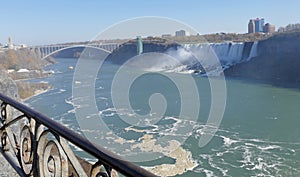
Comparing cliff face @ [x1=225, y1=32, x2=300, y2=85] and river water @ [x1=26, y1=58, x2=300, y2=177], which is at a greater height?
cliff face @ [x1=225, y1=32, x2=300, y2=85]

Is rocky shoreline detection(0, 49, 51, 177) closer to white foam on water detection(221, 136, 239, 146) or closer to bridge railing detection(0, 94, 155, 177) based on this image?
white foam on water detection(221, 136, 239, 146)

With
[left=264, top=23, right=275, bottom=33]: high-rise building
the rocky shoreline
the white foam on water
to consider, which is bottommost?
the white foam on water

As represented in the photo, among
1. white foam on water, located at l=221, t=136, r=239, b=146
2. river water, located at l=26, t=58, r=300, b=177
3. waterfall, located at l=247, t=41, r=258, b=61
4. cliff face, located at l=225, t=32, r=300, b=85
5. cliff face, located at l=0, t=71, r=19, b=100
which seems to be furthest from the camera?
waterfall, located at l=247, t=41, r=258, b=61

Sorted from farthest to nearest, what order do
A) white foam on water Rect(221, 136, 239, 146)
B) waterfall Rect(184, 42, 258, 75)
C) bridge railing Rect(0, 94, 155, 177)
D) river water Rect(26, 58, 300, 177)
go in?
waterfall Rect(184, 42, 258, 75), white foam on water Rect(221, 136, 239, 146), river water Rect(26, 58, 300, 177), bridge railing Rect(0, 94, 155, 177)

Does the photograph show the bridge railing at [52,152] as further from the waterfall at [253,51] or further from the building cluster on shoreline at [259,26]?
the building cluster on shoreline at [259,26]

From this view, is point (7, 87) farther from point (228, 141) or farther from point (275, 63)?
point (275, 63)

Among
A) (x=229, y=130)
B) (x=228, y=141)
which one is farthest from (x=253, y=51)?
(x=228, y=141)

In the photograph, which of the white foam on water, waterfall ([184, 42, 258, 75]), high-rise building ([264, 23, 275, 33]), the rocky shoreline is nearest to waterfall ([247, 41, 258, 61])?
waterfall ([184, 42, 258, 75])
